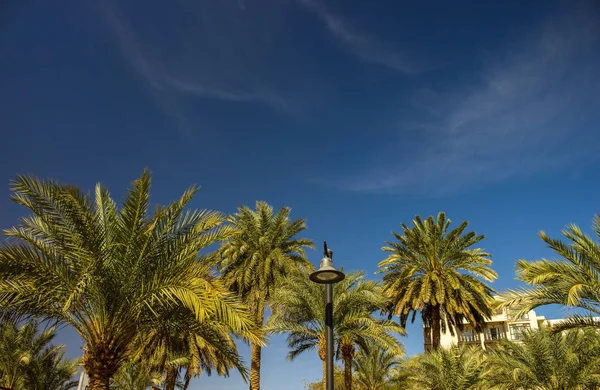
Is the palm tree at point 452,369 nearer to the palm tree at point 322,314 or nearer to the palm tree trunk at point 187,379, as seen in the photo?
the palm tree at point 322,314

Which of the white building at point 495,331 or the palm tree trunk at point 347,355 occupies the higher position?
the white building at point 495,331

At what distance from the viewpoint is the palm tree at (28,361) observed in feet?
78.5

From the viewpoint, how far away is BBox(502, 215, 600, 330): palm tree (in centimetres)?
1209

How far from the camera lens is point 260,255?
27.1 metres

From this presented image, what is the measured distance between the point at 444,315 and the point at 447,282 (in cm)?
434

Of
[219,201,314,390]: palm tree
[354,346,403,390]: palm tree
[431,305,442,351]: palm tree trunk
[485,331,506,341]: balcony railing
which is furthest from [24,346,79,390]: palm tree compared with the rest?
[485,331,506,341]: balcony railing

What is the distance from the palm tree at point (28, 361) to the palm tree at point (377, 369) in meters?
20.4

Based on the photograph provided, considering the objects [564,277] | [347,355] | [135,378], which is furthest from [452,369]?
[135,378]

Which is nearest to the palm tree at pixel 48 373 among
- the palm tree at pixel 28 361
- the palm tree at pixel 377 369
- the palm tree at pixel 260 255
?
the palm tree at pixel 28 361

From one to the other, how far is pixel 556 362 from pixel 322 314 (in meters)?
11.4

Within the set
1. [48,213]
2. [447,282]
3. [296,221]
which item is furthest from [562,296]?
[296,221]

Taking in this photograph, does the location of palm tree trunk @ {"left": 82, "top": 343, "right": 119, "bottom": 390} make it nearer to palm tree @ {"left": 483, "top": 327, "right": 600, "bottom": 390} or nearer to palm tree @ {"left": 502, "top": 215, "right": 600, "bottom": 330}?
palm tree @ {"left": 502, "top": 215, "right": 600, "bottom": 330}

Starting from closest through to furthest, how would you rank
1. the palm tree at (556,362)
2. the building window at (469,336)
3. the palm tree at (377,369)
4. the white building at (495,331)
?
1. the palm tree at (556,362)
2. the palm tree at (377,369)
3. the white building at (495,331)
4. the building window at (469,336)

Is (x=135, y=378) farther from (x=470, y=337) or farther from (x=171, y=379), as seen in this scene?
(x=470, y=337)
